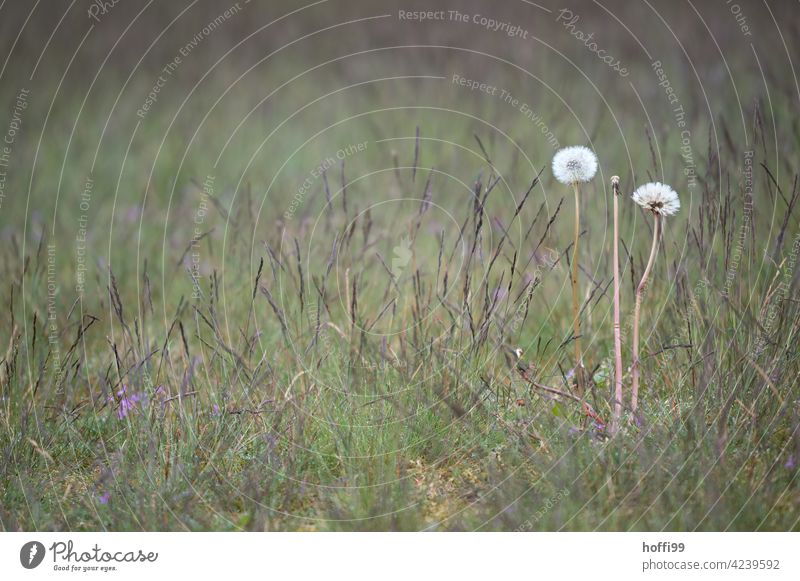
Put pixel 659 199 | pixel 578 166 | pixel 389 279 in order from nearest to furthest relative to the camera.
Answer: pixel 659 199 < pixel 578 166 < pixel 389 279

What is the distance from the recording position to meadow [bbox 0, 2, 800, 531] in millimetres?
2469

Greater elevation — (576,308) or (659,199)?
(659,199)

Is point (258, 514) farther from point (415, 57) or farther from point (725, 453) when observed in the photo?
point (415, 57)

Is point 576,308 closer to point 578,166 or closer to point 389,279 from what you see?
point 578,166

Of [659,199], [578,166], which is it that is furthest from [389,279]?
[659,199]

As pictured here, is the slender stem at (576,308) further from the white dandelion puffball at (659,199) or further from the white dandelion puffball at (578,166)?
the white dandelion puffball at (659,199)

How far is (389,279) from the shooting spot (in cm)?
333

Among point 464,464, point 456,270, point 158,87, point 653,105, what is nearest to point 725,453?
point 464,464

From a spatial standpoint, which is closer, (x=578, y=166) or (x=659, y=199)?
(x=659, y=199)

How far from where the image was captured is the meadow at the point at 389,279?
8.10 feet

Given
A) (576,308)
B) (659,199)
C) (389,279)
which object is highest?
(659,199)

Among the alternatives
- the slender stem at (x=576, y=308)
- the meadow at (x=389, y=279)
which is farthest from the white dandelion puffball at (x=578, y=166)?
the meadow at (x=389, y=279)

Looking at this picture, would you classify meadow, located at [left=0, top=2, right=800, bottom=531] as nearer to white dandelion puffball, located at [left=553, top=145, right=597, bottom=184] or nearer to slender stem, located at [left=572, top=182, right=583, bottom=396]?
slender stem, located at [left=572, top=182, right=583, bottom=396]

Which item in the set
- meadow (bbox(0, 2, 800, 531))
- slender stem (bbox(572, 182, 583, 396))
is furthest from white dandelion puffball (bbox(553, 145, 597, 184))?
meadow (bbox(0, 2, 800, 531))
